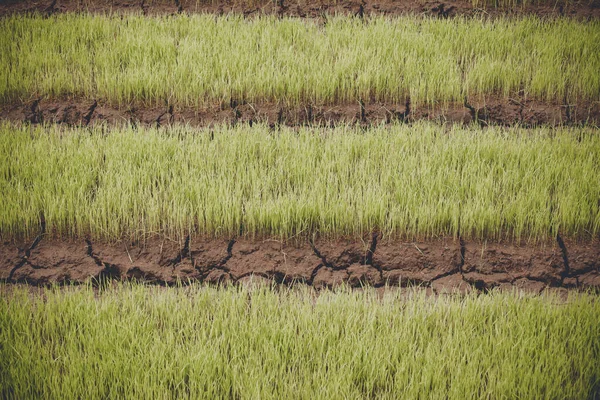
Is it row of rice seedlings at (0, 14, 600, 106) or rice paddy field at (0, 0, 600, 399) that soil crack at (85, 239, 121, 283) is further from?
row of rice seedlings at (0, 14, 600, 106)

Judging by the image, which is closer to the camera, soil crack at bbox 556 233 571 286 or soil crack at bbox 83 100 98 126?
soil crack at bbox 556 233 571 286

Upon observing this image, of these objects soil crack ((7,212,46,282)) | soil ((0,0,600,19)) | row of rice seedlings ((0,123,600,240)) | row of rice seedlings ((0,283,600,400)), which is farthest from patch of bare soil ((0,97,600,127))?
row of rice seedlings ((0,283,600,400))

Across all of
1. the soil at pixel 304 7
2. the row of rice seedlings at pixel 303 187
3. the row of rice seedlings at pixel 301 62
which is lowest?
the row of rice seedlings at pixel 303 187

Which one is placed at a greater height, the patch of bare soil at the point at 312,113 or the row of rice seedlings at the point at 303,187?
the patch of bare soil at the point at 312,113

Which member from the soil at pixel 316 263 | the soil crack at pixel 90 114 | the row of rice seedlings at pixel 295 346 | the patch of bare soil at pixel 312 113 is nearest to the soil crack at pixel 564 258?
the soil at pixel 316 263

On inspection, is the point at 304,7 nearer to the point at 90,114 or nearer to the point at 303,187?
the point at 90,114

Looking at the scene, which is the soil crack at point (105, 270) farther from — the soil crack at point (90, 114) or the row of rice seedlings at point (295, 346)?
the soil crack at point (90, 114)

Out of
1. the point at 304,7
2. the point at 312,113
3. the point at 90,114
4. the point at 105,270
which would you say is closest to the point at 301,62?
the point at 312,113
